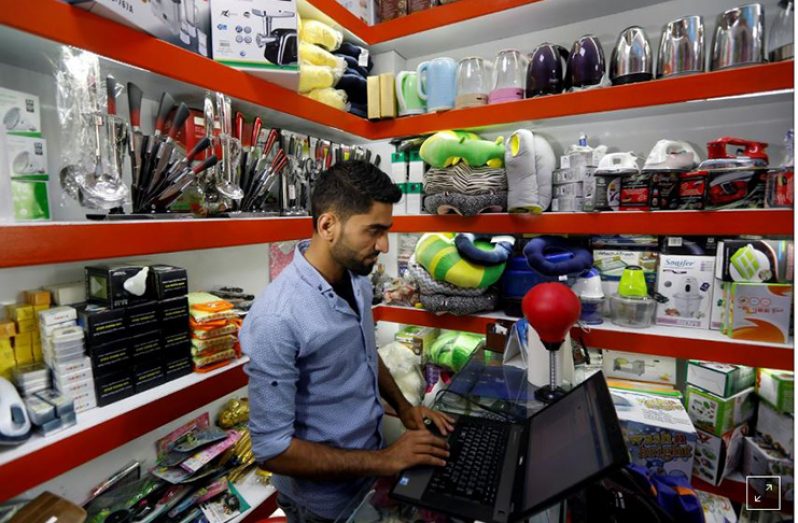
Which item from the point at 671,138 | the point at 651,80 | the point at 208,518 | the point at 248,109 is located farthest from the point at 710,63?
the point at 208,518

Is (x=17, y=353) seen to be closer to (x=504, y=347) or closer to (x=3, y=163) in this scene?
(x=3, y=163)

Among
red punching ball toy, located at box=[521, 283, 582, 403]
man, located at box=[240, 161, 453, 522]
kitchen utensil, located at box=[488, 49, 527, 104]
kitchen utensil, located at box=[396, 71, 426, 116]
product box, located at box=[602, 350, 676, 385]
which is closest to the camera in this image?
man, located at box=[240, 161, 453, 522]

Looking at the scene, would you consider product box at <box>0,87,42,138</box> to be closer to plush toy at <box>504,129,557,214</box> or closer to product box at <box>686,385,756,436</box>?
plush toy at <box>504,129,557,214</box>

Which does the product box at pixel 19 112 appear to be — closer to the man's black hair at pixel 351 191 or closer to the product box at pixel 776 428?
the man's black hair at pixel 351 191

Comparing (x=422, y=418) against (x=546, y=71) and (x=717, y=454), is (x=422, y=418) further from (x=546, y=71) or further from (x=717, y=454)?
(x=546, y=71)

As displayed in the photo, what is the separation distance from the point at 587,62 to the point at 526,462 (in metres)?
1.68

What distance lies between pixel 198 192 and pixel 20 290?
1.96 ft

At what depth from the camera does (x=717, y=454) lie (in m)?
1.62

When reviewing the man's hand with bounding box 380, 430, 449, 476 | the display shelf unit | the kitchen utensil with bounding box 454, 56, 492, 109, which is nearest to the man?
the man's hand with bounding box 380, 430, 449, 476

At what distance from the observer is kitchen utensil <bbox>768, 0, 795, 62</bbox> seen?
54.8 inches

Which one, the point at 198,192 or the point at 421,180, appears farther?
the point at 421,180

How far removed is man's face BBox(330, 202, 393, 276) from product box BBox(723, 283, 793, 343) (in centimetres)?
143

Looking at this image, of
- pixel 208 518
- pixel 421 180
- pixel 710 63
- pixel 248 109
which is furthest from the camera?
pixel 421 180

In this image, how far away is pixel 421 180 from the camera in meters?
2.24
